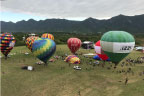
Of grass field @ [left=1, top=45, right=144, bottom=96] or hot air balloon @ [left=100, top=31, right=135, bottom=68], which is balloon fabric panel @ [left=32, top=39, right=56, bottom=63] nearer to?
grass field @ [left=1, top=45, right=144, bottom=96]

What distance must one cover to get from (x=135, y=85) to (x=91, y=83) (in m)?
6.99

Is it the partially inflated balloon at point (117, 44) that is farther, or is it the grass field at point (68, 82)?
the partially inflated balloon at point (117, 44)

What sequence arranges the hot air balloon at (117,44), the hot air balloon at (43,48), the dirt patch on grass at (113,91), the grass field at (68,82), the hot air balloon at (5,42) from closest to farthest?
1. the dirt patch on grass at (113,91)
2. the grass field at (68,82)
3. the hot air balloon at (117,44)
4. the hot air balloon at (43,48)
5. the hot air balloon at (5,42)

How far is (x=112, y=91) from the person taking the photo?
19562mm

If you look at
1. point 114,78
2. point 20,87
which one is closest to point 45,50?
point 20,87

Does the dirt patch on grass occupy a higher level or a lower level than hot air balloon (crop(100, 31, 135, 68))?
lower

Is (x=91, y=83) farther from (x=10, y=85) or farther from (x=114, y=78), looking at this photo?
(x=10, y=85)

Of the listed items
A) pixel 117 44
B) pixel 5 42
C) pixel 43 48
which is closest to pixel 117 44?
pixel 117 44

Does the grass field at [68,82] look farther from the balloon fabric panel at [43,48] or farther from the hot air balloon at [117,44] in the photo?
the hot air balloon at [117,44]

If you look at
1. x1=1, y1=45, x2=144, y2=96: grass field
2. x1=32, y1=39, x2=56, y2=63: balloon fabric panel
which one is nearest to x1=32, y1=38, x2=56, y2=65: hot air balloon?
x1=32, y1=39, x2=56, y2=63: balloon fabric panel

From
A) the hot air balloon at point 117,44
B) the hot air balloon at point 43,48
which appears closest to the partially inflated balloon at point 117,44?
the hot air balloon at point 117,44

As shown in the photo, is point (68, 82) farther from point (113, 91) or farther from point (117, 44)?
point (117, 44)

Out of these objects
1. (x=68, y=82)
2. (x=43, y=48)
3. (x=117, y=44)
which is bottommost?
(x=68, y=82)

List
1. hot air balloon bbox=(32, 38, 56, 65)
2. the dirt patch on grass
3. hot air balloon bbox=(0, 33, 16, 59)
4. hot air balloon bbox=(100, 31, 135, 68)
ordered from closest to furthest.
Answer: the dirt patch on grass
hot air balloon bbox=(100, 31, 135, 68)
hot air balloon bbox=(32, 38, 56, 65)
hot air balloon bbox=(0, 33, 16, 59)
